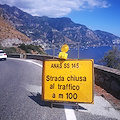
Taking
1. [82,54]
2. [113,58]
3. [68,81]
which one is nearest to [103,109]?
[68,81]

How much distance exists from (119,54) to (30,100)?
612 inches

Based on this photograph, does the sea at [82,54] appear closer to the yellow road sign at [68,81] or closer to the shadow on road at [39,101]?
the yellow road sign at [68,81]

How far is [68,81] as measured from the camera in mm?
4668

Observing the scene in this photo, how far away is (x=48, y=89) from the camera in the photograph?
475cm

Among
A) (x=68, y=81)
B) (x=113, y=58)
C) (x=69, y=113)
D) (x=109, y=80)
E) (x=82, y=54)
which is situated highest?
(x=82, y=54)

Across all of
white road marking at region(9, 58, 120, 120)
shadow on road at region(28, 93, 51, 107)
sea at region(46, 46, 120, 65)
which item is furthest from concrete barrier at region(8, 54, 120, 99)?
shadow on road at region(28, 93, 51, 107)

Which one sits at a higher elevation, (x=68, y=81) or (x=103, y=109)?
(x=68, y=81)

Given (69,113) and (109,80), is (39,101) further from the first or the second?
(109,80)

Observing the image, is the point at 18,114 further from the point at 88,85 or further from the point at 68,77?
the point at 88,85

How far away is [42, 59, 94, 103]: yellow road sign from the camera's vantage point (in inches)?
179

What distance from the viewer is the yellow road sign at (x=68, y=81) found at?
454 cm

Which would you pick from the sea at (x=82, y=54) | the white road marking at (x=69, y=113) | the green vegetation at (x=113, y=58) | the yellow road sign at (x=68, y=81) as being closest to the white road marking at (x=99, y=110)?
the white road marking at (x=69, y=113)

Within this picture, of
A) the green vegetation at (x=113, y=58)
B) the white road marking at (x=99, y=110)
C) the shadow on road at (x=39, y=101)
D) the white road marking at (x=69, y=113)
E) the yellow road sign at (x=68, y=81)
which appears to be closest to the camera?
the white road marking at (x=69, y=113)

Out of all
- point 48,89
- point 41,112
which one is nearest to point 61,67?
point 48,89
